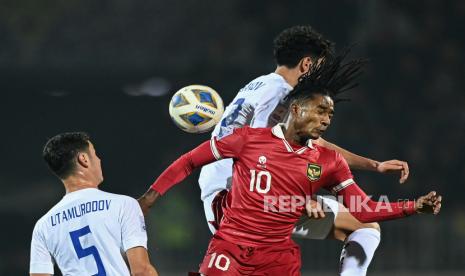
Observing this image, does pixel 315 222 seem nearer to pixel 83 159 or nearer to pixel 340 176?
pixel 340 176

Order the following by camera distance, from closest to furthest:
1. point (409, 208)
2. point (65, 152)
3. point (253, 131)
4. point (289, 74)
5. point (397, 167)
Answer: point (65, 152) → point (409, 208) → point (253, 131) → point (397, 167) → point (289, 74)

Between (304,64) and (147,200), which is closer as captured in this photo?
(147,200)

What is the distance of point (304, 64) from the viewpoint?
5148mm

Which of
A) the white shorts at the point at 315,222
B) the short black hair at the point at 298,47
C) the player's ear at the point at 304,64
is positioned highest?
the short black hair at the point at 298,47

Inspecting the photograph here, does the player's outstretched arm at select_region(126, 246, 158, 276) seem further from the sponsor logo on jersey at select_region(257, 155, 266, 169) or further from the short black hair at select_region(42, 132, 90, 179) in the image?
the sponsor logo on jersey at select_region(257, 155, 266, 169)

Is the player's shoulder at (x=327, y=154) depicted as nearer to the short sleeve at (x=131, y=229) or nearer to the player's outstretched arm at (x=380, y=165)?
the player's outstretched arm at (x=380, y=165)

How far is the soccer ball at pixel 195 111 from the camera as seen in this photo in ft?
16.4

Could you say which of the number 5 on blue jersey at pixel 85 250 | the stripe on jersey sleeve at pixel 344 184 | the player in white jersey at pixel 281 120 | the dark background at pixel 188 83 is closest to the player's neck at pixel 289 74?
the player in white jersey at pixel 281 120

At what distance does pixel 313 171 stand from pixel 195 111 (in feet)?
3.03

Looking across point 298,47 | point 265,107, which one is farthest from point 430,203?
point 298,47

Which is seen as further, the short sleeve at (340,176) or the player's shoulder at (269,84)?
the player's shoulder at (269,84)

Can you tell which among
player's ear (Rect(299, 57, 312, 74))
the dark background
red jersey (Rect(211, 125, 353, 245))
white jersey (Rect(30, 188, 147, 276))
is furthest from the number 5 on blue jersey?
the dark background

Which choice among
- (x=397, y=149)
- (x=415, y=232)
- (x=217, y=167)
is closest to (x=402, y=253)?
(x=415, y=232)

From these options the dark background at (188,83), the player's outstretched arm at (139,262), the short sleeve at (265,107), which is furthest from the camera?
the dark background at (188,83)
